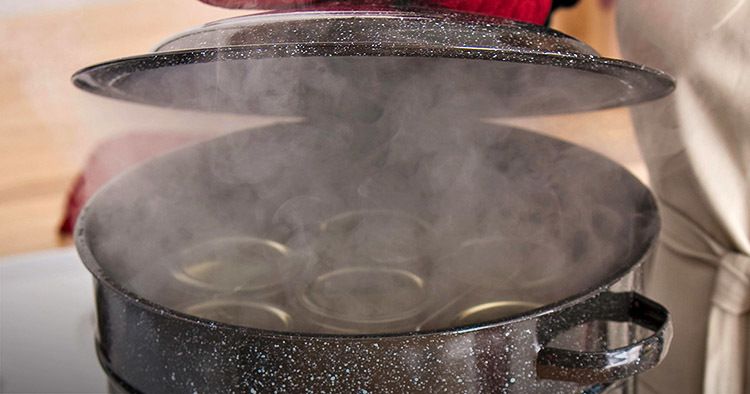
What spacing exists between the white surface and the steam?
377 mm

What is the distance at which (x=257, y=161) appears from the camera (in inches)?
52.9

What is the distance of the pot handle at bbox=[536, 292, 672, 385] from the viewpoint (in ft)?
2.57

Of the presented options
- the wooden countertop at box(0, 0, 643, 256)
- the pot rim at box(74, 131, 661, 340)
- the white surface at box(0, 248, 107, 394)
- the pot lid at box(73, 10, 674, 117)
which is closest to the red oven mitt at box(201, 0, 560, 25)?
the pot lid at box(73, 10, 674, 117)

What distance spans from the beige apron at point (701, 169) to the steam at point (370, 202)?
95 mm

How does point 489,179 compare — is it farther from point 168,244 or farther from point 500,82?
point 168,244

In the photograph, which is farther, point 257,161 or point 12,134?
point 12,134

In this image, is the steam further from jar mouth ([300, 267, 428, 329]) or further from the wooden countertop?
the wooden countertop

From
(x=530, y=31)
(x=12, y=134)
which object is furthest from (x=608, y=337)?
(x=12, y=134)

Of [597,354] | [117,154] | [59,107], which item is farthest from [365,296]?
[59,107]

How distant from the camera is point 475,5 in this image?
1077 millimetres

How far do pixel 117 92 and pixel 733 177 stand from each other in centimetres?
81

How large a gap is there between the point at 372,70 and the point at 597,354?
0.62 m

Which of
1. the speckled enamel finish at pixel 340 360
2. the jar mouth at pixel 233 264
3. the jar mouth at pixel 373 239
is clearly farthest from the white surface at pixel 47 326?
the speckled enamel finish at pixel 340 360

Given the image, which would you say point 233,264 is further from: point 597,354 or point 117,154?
point 117,154
